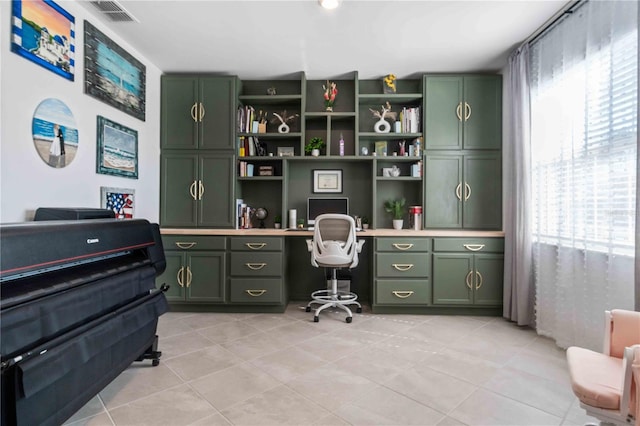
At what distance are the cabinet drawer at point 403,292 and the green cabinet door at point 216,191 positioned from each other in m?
1.87

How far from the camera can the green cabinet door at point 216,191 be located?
359 centimetres

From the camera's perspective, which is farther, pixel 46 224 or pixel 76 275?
pixel 76 275

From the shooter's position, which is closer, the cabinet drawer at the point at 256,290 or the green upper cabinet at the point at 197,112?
the cabinet drawer at the point at 256,290

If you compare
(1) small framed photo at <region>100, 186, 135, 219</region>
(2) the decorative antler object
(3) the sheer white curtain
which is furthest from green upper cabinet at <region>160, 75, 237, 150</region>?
(3) the sheer white curtain

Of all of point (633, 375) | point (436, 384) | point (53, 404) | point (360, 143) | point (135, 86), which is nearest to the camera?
point (633, 375)

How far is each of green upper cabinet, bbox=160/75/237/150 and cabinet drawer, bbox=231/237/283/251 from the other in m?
1.12

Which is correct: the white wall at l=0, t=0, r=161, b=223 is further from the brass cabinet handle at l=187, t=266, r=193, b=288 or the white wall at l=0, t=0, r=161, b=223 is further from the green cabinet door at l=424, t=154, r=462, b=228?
the green cabinet door at l=424, t=154, r=462, b=228

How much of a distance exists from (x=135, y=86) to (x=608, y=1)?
4032 mm

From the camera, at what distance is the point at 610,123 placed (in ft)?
6.84

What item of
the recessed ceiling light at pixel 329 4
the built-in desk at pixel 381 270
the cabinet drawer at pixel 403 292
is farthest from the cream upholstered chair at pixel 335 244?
the recessed ceiling light at pixel 329 4

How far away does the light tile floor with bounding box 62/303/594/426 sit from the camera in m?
1.68

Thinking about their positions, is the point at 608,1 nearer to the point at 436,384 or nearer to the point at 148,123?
the point at 436,384

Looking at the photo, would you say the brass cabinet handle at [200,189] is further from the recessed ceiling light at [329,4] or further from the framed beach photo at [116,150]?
the recessed ceiling light at [329,4]

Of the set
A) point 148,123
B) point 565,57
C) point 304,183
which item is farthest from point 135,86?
point 565,57
